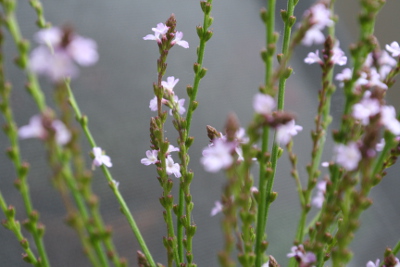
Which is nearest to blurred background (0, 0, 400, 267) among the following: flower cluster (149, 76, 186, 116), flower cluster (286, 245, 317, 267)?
flower cluster (149, 76, 186, 116)

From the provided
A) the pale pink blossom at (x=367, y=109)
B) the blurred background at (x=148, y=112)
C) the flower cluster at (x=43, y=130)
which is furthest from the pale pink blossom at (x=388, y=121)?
the blurred background at (x=148, y=112)

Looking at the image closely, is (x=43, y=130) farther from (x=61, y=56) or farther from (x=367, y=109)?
(x=367, y=109)

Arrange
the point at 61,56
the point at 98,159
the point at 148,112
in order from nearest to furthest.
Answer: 1. the point at 61,56
2. the point at 98,159
3. the point at 148,112

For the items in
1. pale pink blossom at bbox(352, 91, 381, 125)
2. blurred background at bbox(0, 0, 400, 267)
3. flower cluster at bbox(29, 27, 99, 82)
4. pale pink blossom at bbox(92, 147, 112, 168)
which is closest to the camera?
flower cluster at bbox(29, 27, 99, 82)

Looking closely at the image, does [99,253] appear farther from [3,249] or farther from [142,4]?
[142,4]

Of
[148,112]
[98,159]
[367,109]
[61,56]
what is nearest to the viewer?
[61,56]

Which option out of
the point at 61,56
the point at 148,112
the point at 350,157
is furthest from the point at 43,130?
the point at 148,112

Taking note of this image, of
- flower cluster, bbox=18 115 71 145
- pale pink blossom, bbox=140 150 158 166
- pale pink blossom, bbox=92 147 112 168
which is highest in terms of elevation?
pale pink blossom, bbox=140 150 158 166

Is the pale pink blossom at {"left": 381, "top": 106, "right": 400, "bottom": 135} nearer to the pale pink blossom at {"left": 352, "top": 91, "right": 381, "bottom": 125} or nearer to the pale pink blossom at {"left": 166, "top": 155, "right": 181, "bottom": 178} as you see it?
the pale pink blossom at {"left": 352, "top": 91, "right": 381, "bottom": 125}
